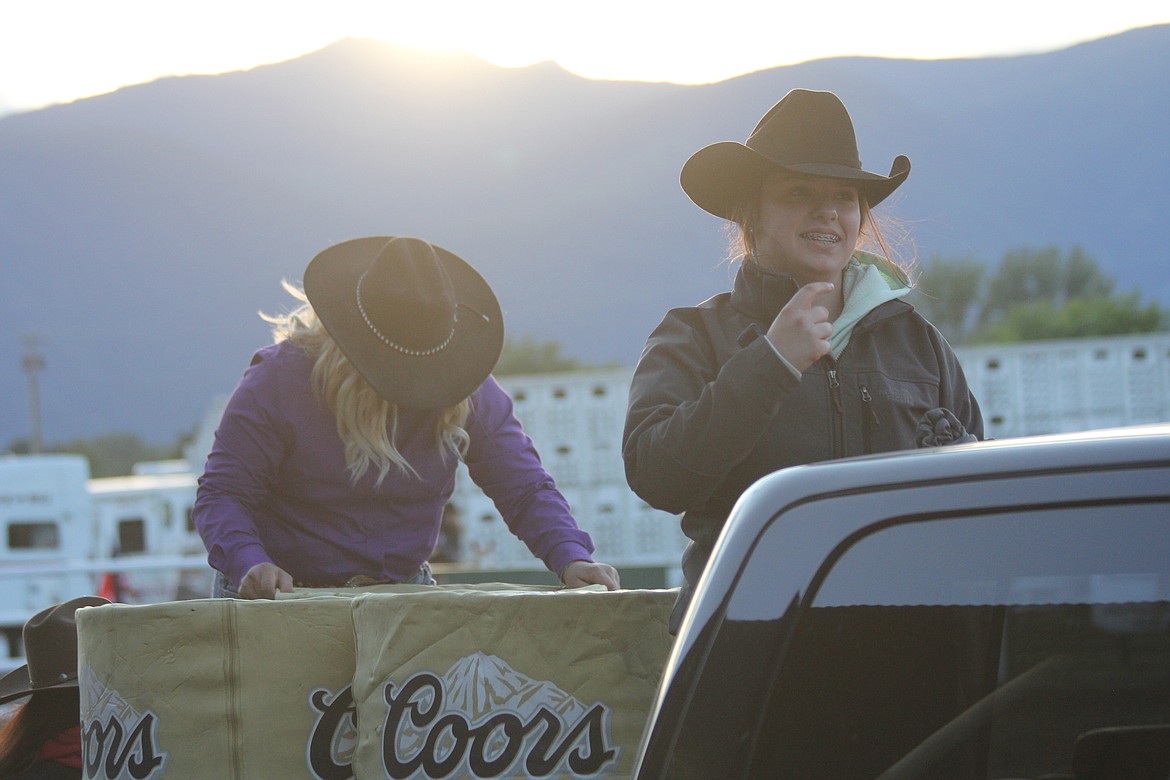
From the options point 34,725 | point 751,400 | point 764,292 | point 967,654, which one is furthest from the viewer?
point 34,725

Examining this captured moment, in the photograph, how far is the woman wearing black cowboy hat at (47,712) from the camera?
2.88 meters

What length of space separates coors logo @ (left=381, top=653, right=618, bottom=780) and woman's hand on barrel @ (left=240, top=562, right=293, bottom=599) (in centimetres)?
74

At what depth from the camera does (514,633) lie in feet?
6.93

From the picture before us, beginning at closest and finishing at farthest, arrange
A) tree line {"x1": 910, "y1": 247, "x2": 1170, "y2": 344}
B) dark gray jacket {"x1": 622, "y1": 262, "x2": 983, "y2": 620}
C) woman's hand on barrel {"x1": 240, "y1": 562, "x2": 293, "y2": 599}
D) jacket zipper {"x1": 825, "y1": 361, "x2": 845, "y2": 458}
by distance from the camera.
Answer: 1. dark gray jacket {"x1": 622, "y1": 262, "x2": 983, "y2": 620}
2. jacket zipper {"x1": 825, "y1": 361, "x2": 845, "y2": 458}
3. woman's hand on barrel {"x1": 240, "y1": 562, "x2": 293, "y2": 599}
4. tree line {"x1": 910, "y1": 247, "x2": 1170, "y2": 344}

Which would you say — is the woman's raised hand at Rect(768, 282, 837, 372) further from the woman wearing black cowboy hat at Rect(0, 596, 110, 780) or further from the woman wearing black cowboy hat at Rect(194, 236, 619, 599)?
the woman wearing black cowboy hat at Rect(0, 596, 110, 780)

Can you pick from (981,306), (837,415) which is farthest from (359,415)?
(981,306)

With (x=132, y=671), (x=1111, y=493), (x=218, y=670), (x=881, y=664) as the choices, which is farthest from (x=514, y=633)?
(x=1111, y=493)

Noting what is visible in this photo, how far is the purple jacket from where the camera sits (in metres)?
3.05

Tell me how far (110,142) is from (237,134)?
18213mm

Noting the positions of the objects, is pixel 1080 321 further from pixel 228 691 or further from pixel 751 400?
pixel 228 691

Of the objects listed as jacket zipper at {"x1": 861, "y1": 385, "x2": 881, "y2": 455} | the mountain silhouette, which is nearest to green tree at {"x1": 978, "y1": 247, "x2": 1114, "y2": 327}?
the mountain silhouette

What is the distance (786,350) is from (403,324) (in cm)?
136

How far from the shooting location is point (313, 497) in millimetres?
3117

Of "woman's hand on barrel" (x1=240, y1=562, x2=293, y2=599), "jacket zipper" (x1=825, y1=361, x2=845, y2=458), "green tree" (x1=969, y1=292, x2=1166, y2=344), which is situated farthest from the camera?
"green tree" (x1=969, y1=292, x2=1166, y2=344)
